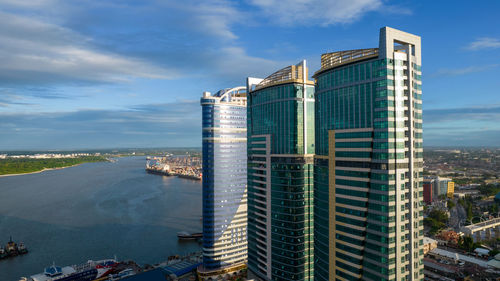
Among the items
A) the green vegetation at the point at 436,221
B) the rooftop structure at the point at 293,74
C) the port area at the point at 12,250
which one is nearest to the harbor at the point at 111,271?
the port area at the point at 12,250

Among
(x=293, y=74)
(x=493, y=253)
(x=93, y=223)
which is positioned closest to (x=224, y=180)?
(x=293, y=74)

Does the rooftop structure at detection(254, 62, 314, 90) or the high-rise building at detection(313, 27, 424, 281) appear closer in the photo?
the high-rise building at detection(313, 27, 424, 281)

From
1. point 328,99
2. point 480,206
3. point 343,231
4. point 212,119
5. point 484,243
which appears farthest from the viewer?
point 480,206

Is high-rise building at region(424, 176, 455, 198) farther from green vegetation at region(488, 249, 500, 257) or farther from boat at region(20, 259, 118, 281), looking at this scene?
boat at region(20, 259, 118, 281)

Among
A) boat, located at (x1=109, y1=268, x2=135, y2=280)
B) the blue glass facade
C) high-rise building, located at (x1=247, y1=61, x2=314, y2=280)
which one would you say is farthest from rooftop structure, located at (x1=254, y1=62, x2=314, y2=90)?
boat, located at (x1=109, y1=268, x2=135, y2=280)

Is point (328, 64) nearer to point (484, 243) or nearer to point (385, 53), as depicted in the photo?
point (385, 53)

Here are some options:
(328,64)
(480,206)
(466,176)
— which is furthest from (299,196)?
(466,176)
